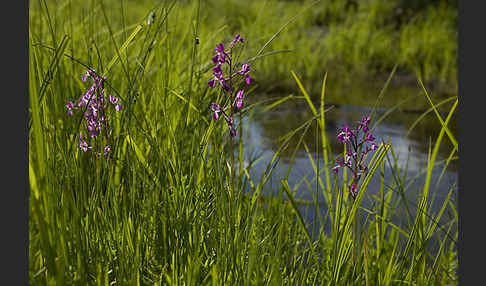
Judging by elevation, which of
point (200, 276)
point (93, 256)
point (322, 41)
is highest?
point (322, 41)

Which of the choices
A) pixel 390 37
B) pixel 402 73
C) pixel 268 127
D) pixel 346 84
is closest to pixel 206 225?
pixel 268 127

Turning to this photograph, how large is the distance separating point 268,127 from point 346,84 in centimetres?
217

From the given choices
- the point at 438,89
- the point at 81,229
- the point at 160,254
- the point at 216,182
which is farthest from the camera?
the point at 438,89

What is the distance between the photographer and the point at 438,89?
212 inches

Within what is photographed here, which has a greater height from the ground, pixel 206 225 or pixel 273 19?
pixel 273 19

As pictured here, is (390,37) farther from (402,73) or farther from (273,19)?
(273,19)

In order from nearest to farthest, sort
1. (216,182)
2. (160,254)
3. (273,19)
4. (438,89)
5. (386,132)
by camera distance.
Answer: (216,182) < (160,254) < (386,132) < (438,89) < (273,19)

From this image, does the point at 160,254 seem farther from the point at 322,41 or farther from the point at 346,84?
the point at 322,41

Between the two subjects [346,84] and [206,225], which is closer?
[206,225]

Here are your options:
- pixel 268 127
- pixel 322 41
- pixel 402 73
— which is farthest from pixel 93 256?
pixel 322 41

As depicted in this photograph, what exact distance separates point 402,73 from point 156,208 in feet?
17.2

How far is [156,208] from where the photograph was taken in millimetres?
1463

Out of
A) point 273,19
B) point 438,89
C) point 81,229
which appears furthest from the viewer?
point 273,19

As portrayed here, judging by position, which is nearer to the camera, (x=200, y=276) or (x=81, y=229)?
(x=81, y=229)
